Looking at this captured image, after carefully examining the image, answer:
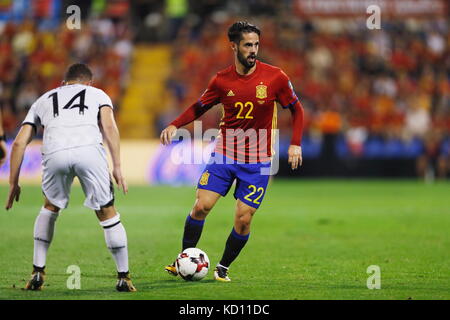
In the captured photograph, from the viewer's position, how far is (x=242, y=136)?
826 cm

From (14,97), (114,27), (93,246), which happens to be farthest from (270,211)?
(114,27)

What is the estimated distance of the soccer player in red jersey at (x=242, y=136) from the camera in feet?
26.8

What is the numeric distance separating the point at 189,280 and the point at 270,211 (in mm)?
7878

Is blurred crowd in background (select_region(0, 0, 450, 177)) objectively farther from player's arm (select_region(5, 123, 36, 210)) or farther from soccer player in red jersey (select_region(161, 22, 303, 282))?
player's arm (select_region(5, 123, 36, 210))

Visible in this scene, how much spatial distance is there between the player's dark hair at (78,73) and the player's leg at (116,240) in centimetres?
118

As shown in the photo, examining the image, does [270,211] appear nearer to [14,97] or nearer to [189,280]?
[189,280]

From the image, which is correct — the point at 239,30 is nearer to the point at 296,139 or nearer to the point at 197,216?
the point at 296,139

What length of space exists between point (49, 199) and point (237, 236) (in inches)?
77.0

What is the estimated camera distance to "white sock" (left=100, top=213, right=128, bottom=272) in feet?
23.9

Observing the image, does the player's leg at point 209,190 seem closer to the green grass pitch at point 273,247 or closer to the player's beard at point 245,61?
the green grass pitch at point 273,247

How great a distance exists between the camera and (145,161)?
75.1ft

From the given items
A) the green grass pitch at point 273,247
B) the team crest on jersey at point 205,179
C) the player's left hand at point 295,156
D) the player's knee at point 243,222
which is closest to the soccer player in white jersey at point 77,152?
the green grass pitch at point 273,247

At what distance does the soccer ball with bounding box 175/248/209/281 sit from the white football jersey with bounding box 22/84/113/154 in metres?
1.52

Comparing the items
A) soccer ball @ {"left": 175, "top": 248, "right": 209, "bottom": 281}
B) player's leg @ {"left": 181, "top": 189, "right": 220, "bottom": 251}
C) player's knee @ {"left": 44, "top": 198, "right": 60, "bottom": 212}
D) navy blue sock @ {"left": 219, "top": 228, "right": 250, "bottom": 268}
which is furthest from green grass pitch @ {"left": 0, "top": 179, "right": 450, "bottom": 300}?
player's knee @ {"left": 44, "top": 198, "right": 60, "bottom": 212}
